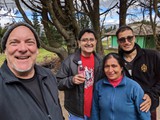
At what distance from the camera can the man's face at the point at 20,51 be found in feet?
6.05

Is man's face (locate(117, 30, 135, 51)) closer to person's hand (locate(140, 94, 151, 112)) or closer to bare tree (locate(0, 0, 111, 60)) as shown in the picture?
person's hand (locate(140, 94, 151, 112))

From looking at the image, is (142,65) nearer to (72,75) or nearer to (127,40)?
(127,40)

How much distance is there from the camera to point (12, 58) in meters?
1.85

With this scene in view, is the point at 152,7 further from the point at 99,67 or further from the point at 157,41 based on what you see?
the point at 99,67

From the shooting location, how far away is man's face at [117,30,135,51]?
9.08 feet

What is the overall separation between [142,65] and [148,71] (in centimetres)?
10

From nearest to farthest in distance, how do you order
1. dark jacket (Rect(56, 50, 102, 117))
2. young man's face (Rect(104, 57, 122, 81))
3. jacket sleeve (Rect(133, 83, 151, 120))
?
1. jacket sleeve (Rect(133, 83, 151, 120))
2. young man's face (Rect(104, 57, 122, 81))
3. dark jacket (Rect(56, 50, 102, 117))

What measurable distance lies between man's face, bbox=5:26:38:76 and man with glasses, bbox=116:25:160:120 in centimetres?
129

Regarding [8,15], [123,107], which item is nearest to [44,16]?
[8,15]

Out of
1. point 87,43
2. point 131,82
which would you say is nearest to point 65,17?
point 87,43

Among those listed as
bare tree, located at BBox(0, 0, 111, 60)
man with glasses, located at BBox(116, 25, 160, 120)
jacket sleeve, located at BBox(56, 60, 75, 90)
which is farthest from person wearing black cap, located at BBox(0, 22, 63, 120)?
bare tree, located at BBox(0, 0, 111, 60)

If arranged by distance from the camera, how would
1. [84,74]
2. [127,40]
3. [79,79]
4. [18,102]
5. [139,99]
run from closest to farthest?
[18,102], [139,99], [79,79], [127,40], [84,74]

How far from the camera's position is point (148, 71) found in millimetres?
2719

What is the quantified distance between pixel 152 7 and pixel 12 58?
244 inches
